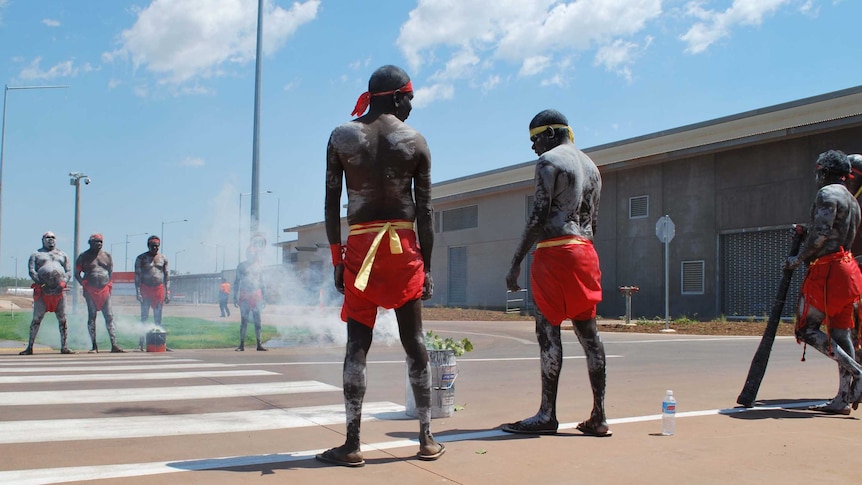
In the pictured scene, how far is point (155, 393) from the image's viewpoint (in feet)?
22.8

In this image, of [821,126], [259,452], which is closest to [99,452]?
[259,452]

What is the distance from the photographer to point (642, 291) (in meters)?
31.4

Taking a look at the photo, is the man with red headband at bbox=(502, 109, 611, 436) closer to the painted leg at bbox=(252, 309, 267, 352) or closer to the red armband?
the red armband

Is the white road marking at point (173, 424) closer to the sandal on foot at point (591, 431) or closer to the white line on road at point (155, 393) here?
the white line on road at point (155, 393)

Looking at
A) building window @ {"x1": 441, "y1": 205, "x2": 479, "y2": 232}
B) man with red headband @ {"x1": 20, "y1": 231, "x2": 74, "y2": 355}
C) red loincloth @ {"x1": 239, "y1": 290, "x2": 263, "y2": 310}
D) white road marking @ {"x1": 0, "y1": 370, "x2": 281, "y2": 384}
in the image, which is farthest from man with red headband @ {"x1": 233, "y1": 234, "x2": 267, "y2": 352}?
building window @ {"x1": 441, "y1": 205, "x2": 479, "y2": 232}

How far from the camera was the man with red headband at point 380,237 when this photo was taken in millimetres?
4281

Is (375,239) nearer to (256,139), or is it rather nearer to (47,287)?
(47,287)

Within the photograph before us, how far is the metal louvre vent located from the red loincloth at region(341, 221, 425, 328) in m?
24.3

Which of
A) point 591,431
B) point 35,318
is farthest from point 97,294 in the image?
point 591,431

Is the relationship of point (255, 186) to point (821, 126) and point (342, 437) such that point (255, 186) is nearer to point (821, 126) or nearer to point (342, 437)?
point (342, 437)

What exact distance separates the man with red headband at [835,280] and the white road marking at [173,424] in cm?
350

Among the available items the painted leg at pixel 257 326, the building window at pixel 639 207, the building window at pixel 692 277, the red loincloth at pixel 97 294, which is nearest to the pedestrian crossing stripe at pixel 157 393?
the painted leg at pixel 257 326

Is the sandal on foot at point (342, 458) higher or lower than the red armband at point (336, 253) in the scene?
lower

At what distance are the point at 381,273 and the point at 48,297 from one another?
33.1 ft
